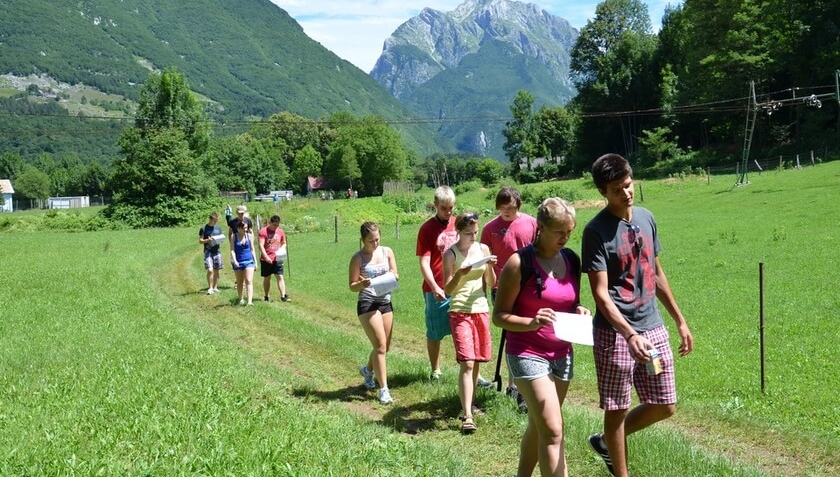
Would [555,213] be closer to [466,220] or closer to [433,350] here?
[466,220]

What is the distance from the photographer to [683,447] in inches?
212

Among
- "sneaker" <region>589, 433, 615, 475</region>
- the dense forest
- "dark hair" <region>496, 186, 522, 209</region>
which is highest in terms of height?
the dense forest

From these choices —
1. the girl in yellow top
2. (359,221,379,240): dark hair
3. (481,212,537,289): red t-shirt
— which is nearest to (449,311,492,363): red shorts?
the girl in yellow top

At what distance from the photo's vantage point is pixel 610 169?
436 cm

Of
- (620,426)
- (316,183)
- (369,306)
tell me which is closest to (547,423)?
(620,426)

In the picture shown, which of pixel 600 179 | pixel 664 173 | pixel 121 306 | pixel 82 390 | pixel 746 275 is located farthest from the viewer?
pixel 664 173

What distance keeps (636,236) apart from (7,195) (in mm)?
142471

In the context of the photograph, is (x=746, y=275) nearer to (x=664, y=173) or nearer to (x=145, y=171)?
(x=664, y=173)

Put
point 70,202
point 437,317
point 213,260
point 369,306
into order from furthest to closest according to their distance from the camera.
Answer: point 70,202 < point 213,260 < point 369,306 < point 437,317

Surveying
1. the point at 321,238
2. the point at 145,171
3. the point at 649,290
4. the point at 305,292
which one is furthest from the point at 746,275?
the point at 145,171

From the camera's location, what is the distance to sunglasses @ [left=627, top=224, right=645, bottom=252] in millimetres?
4379

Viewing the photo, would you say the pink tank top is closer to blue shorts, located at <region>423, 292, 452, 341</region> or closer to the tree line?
blue shorts, located at <region>423, 292, 452, 341</region>

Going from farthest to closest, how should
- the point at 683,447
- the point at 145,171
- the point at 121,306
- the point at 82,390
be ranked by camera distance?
the point at 145,171
the point at 121,306
the point at 82,390
the point at 683,447

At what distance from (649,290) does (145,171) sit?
53954 mm
